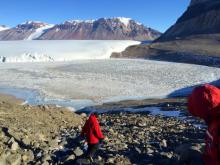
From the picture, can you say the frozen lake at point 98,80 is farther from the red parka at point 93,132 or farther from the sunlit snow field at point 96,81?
the red parka at point 93,132

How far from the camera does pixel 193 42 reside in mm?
62219

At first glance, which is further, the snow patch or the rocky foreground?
the snow patch

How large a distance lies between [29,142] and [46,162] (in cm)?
125

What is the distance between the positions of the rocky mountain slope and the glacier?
6.91 ft

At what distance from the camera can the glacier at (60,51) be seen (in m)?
53.3

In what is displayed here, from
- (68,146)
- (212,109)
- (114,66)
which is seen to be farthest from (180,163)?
(114,66)

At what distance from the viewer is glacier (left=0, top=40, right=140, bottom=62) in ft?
175

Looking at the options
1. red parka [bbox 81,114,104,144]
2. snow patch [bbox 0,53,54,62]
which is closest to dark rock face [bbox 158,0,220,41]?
snow patch [bbox 0,53,54,62]

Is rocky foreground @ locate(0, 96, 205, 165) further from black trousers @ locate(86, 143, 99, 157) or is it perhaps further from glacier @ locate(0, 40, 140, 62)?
glacier @ locate(0, 40, 140, 62)

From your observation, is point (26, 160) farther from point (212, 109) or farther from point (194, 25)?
point (194, 25)

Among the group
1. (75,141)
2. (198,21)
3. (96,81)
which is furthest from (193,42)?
(75,141)

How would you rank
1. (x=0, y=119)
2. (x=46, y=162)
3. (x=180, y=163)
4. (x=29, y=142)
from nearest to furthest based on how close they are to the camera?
(x=180, y=163), (x=46, y=162), (x=29, y=142), (x=0, y=119)

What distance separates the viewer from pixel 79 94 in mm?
29344

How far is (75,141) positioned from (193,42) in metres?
53.0
